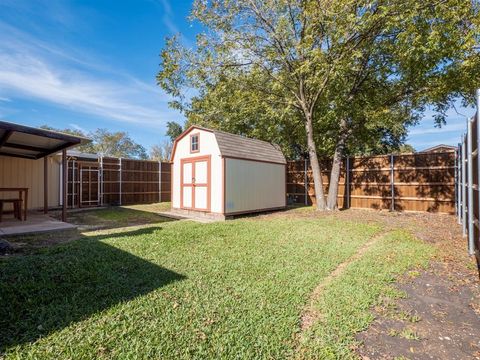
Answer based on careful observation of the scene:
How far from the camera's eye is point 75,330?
7.68 ft

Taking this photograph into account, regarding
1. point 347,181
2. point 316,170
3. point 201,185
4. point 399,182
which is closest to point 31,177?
point 201,185

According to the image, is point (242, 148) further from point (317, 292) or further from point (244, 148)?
point (317, 292)

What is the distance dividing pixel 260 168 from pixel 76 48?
8.70m

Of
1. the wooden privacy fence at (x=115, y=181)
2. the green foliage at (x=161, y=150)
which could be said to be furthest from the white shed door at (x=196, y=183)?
the green foliage at (x=161, y=150)

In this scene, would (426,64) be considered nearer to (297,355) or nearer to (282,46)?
(282,46)

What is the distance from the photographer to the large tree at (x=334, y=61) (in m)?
8.23

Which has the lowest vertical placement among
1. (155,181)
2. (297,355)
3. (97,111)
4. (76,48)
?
(297,355)

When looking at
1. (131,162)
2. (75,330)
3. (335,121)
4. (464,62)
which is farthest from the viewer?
(131,162)

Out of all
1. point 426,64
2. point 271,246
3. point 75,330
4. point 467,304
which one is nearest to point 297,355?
point 75,330

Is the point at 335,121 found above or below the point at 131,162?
above

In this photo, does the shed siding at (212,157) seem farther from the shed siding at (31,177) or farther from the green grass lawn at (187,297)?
the shed siding at (31,177)

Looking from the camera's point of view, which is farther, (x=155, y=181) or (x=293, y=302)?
(x=155, y=181)

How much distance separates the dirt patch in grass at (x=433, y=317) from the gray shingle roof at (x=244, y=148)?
253 inches

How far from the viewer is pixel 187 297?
119 inches
